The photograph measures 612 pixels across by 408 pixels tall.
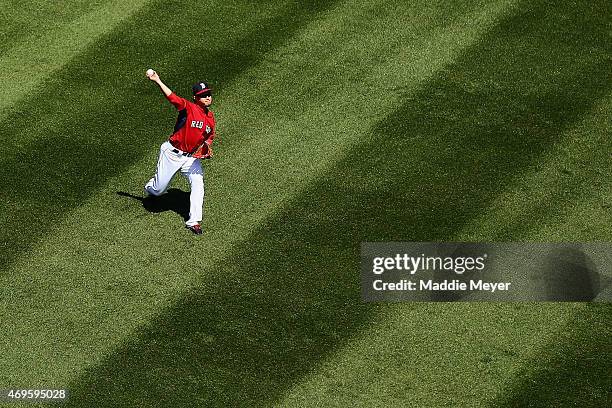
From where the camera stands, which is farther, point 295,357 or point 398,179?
point 398,179

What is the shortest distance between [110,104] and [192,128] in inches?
123

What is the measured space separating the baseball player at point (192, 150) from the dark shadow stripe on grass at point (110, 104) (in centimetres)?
147

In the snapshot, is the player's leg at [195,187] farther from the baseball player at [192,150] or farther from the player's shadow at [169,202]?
the player's shadow at [169,202]

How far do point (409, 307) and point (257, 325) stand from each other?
1941 millimetres

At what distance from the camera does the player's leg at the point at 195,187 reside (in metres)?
14.3

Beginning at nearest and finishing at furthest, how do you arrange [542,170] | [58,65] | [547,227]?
[547,227], [542,170], [58,65]

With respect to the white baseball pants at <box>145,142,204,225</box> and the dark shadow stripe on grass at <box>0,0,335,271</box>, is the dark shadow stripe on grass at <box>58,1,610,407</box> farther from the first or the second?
the dark shadow stripe on grass at <box>0,0,335,271</box>

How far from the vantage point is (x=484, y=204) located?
48.8ft

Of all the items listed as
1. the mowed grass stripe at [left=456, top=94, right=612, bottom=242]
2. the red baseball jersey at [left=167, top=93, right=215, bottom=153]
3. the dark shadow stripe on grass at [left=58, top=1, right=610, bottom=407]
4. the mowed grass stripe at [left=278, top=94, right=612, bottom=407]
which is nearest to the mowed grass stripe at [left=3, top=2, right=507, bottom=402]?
the dark shadow stripe on grass at [left=58, top=1, right=610, bottom=407]

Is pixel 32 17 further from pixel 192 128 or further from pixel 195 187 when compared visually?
pixel 195 187

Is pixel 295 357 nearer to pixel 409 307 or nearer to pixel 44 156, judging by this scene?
pixel 409 307

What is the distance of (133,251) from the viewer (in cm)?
1422

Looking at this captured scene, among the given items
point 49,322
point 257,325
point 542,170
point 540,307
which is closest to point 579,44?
point 542,170

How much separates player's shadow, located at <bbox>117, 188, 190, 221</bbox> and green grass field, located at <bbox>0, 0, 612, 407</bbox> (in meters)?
0.05
